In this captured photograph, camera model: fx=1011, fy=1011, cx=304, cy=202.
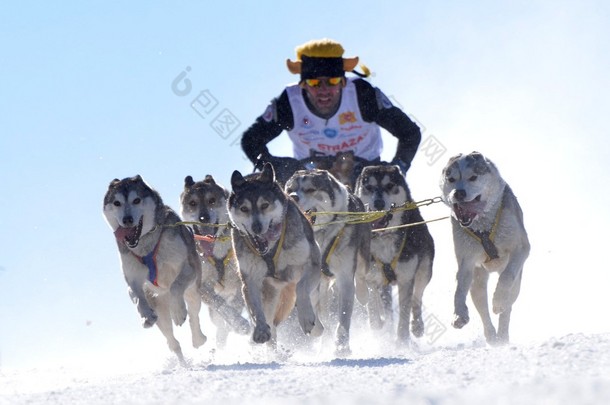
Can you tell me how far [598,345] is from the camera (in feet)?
12.3

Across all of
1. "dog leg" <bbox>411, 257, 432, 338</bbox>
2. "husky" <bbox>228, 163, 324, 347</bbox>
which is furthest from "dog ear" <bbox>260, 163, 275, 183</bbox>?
"dog leg" <bbox>411, 257, 432, 338</bbox>

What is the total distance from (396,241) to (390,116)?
109 centimetres

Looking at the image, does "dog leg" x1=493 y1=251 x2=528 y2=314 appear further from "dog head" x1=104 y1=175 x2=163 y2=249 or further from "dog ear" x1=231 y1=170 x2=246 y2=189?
"dog head" x1=104 y1=175 x2=163 y2=249

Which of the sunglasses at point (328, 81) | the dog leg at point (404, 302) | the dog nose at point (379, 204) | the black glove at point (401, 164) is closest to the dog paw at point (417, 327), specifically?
the dog leg at point (404, 302)

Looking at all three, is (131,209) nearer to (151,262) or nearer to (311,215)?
(151,262)

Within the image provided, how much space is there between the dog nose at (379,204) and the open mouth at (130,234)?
1.68 m

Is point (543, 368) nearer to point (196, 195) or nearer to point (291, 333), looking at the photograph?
point (291, 333)

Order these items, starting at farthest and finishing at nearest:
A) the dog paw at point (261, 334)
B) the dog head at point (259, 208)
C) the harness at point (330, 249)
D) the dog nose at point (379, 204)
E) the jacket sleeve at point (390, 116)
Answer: the jacket sleeve at point (390, 116) → the dog nose at point (379, 204) → the harness at point (330, 249) → the dog head at point (259, 208) → the dog paw at point (261, 334)

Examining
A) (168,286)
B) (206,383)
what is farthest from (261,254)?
(206,383)

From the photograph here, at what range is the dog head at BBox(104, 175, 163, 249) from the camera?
19.2 feet

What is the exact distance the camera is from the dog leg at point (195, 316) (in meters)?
6.69

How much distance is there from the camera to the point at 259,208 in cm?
538

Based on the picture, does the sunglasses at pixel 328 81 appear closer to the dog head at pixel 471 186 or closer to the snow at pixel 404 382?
the dog head at pixel 471 186

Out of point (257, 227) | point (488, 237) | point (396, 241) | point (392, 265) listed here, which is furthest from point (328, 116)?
point (257, 227)
